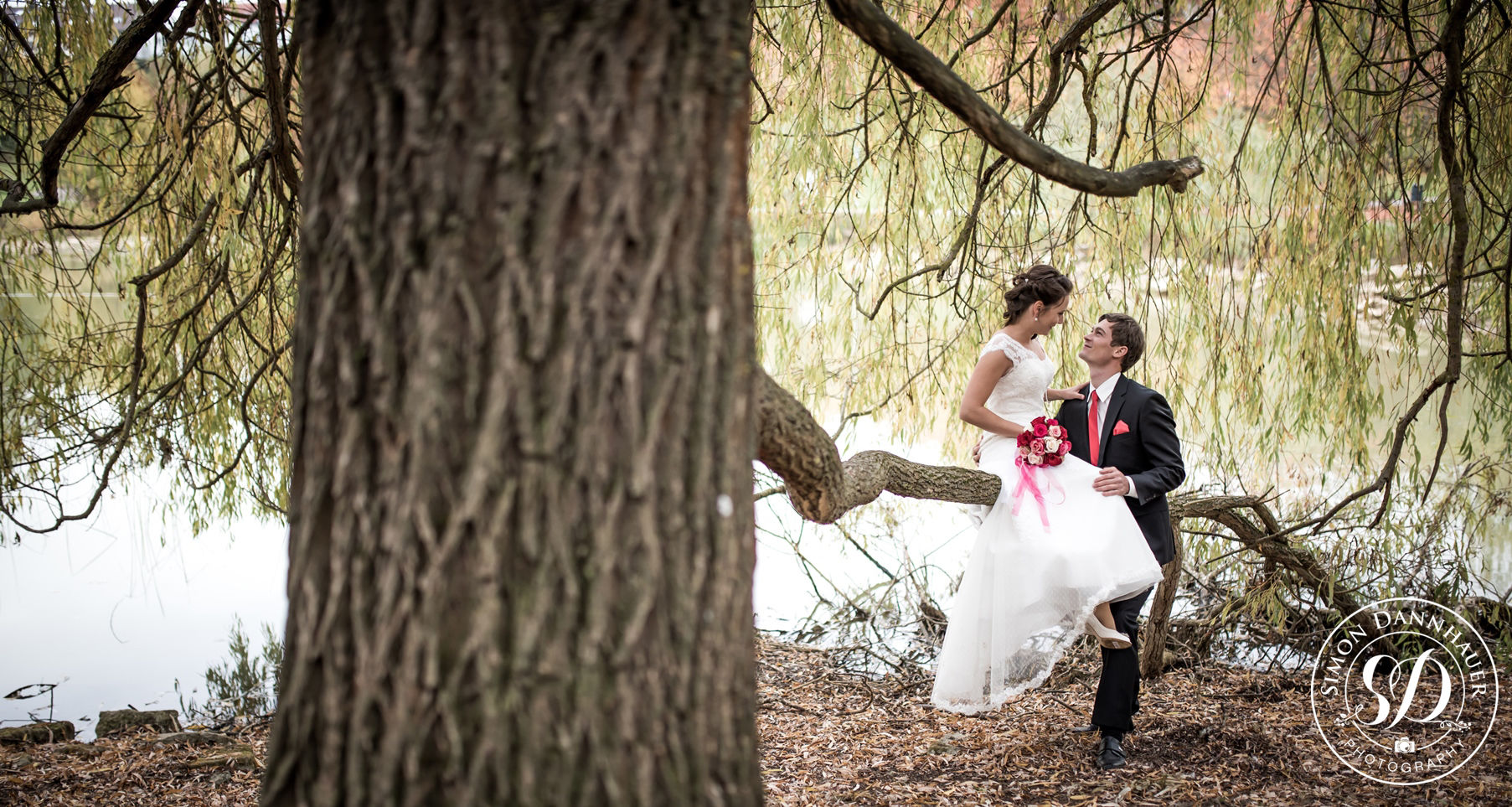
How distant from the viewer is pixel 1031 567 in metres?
2.79

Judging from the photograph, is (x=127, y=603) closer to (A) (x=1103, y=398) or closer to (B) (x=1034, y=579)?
(B) (x=1034, y=579)

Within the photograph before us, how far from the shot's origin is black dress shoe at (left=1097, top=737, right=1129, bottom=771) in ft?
9.31

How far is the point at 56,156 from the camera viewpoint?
2285 millimetres

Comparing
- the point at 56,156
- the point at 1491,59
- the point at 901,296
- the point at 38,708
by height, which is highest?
the point at 1491,59

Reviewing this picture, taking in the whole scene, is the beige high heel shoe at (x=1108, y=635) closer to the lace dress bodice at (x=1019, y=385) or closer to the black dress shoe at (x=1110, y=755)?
the black dress shoe at (x=1110, y=755)

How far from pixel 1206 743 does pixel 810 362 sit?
213 centimetres

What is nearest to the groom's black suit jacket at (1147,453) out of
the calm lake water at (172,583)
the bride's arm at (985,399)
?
the bride's arm at (985,399)

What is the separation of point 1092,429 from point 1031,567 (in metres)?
0.49

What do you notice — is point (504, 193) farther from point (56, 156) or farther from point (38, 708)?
point (38, 708)

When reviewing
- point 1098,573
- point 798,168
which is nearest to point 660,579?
point 1098,573

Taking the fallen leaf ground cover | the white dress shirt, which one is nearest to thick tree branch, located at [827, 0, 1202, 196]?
the white dress shirt

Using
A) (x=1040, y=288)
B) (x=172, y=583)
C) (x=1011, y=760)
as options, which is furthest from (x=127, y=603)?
(x=1040, y=288)

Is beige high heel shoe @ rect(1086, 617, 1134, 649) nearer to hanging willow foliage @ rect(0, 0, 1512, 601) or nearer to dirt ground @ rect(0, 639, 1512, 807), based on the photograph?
dirt ground @ rect(0, 639, 1512, 807)

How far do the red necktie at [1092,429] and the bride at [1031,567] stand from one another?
0.09 metres
